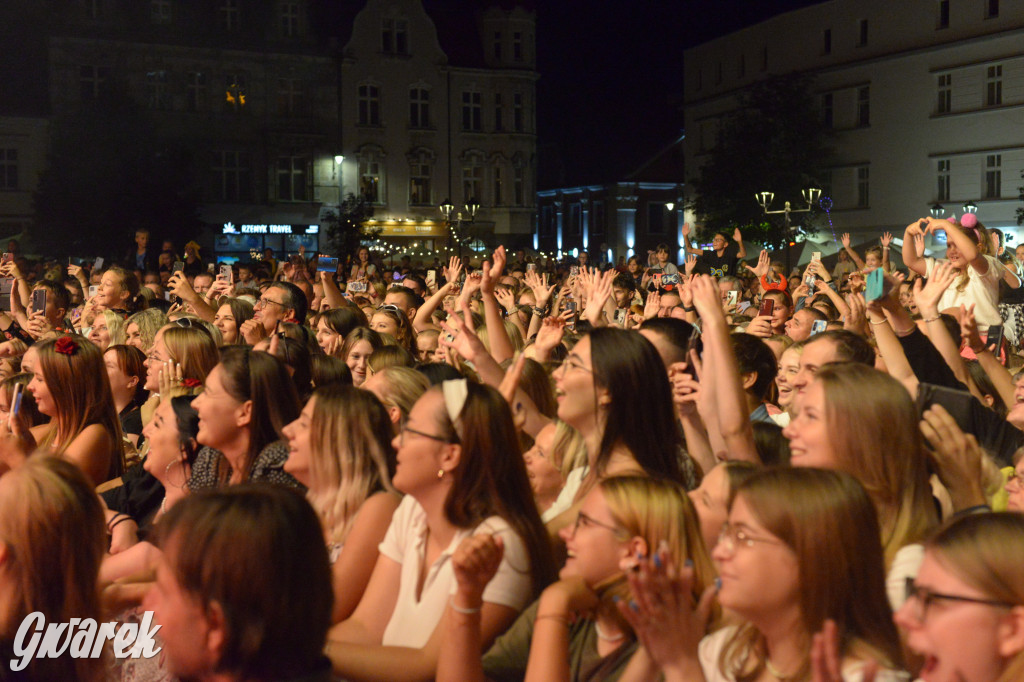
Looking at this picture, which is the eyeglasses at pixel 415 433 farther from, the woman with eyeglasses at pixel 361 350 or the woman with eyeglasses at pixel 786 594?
the woman with eyeglasses at pixel 361 350

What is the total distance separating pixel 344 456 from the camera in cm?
398

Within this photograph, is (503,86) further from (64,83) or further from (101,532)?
(101,532)

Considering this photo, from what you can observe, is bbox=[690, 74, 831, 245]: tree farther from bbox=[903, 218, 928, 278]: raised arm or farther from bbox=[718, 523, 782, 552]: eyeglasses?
bbox=[718, 523, 782, 552]: eyeglasses

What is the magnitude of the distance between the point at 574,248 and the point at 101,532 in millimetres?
59821

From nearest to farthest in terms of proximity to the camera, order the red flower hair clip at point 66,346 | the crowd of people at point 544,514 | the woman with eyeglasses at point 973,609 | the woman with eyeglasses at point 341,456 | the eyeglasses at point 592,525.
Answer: the woman with eyeglasses at point 973,609 → the crowd of people at point 544,514 → the eyeglasses at point 592,525 → the woman with eyeglasses at point 341,456 → the red flower hair clip at point 66,346

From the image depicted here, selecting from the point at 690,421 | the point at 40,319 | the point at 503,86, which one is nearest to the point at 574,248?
the point at 503,86

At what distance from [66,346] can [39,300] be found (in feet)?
16.1

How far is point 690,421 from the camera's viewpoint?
15.2ft

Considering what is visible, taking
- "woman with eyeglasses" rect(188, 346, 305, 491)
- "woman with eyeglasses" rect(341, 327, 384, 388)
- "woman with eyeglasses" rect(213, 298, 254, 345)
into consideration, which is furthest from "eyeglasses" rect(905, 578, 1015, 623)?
"woman with eyeglasses" rect(213, 298, 254, 345)

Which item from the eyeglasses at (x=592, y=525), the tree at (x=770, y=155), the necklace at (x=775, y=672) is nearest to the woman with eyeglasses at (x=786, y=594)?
the necklace at (x=775, y=672)

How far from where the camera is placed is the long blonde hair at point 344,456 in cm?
394

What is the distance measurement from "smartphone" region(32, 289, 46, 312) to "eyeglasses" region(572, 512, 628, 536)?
792 centimetres

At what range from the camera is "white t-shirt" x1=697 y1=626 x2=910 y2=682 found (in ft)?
7.94

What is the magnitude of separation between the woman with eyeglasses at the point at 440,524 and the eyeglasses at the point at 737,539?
31.0 inches
